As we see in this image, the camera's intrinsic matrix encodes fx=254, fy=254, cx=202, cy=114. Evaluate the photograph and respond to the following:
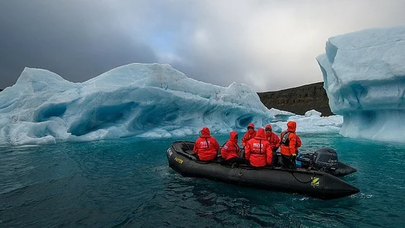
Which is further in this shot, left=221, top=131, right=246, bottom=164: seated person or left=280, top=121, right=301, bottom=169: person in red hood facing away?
left=221, top=131, right=246, bottom=164: seated person

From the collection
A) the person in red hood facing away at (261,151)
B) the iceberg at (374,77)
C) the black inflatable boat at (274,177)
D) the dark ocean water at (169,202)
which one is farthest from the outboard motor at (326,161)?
the iceberg at (374,77)

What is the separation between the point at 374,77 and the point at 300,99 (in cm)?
6192

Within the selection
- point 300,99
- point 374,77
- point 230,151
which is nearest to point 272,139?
point 230,151

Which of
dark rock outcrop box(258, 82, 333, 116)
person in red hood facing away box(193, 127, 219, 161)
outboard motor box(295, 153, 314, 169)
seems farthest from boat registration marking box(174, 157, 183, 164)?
dark rock outcrop box(258, 82, 333, 116)

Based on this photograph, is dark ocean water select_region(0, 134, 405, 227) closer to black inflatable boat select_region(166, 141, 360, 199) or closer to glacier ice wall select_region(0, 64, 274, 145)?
black inflatable boat select_region(166, 141, 360, 199)

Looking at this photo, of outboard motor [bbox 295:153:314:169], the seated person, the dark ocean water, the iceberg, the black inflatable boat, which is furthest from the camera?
the iceberg

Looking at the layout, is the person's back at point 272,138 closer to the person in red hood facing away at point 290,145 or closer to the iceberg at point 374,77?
the person in red hood facing away at point 290,145

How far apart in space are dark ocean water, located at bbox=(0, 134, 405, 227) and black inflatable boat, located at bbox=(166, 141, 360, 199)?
150 millimetres

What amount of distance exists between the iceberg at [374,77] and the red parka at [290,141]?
10.9 meters

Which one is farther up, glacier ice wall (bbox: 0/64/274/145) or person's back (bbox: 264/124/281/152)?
glacier ice wall (bbox: 0/64/274/145)

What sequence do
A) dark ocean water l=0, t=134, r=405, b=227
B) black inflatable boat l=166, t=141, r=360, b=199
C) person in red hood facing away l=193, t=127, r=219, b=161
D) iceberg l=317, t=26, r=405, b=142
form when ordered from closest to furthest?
dark ocean water l=0, t=134, r=405, b=227 < black inflatable boat l=166, t=141, r=360, b=199 < person in red hood facing away l=193, t=127, r=219, b=161 < iceberg l=317, t=26, r=405, b=142

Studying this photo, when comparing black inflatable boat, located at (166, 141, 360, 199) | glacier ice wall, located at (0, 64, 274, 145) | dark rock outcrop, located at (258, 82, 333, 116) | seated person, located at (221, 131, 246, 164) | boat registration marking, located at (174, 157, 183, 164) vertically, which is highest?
dark rock outcrop, located at (258, 82, 333, 116)

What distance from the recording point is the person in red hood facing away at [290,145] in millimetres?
5512

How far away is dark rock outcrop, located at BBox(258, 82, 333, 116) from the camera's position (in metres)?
67.6
